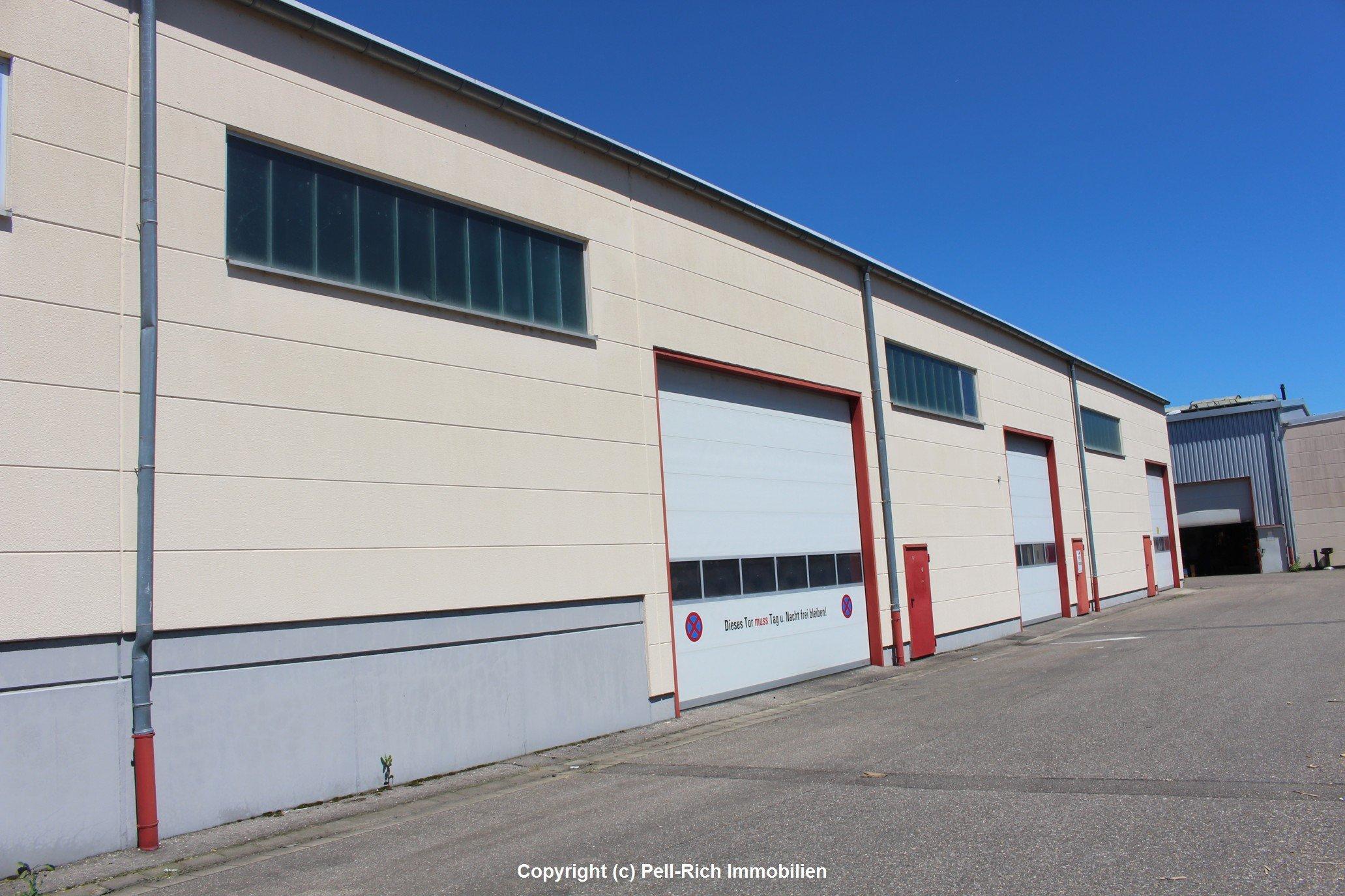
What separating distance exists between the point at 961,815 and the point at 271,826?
20.2 ft

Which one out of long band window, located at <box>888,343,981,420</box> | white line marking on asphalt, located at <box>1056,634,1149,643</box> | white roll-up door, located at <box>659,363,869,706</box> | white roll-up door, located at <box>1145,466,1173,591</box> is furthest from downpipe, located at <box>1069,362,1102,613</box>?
white roll-up door, located at <box>659,363,869,706</box>

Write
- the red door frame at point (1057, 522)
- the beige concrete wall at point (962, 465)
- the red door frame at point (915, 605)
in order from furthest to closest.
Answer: the red door frame at point (1057, 522), the beige concrete wall at point (962, 465), the red door frame at point (915, 605)

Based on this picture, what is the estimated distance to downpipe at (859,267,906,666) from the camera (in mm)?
19797

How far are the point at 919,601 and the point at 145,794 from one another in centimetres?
1575

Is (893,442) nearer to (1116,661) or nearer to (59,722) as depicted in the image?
(1116,661)

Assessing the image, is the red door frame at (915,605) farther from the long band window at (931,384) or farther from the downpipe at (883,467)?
the long band window at (931,384)

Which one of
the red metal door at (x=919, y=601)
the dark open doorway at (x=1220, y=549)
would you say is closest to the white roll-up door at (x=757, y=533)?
the red metal door at (x=919, y=601)

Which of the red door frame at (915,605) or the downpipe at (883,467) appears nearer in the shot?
the downpipe at (883,467)

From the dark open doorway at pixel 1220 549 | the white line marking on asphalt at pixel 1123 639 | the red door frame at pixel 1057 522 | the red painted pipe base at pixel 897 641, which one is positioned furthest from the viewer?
the dark open doorway at pixel 1220 549

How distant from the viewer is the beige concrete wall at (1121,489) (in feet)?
110

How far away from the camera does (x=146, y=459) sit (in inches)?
352

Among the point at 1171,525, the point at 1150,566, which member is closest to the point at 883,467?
the point at 1150,566

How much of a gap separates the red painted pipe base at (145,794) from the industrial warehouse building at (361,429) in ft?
0.37

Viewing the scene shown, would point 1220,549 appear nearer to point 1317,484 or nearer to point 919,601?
point 1317,484
